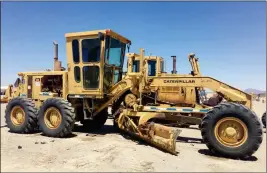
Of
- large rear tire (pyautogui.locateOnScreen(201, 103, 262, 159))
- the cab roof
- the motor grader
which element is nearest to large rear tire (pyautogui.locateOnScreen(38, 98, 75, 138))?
the motor grader

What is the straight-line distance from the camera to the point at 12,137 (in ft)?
28.6

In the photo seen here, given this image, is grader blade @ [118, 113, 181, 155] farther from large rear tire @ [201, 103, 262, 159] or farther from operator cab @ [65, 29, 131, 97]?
operator cab @ [65, 29, 131, 97]

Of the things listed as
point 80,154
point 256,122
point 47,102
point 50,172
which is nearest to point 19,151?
point 80,154

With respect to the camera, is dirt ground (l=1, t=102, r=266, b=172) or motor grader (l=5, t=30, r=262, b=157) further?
motor grader (l=5, t=30, r=262, b=157)

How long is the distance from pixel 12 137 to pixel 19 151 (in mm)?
2263

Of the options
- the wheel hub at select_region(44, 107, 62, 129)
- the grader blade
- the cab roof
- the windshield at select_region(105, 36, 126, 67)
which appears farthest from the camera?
the windshield at select_region(105, 36, 126, 67)

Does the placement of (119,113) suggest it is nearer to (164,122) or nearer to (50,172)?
(164,122)

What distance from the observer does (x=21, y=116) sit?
9.74m

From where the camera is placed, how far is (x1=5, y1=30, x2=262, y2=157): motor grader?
7.37m

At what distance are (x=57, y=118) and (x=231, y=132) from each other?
524 centimetres

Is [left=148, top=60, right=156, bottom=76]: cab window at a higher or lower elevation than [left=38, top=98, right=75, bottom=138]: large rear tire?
higher

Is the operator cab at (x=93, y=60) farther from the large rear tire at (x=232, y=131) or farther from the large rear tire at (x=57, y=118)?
the large rear tire at (x=232, y=131)

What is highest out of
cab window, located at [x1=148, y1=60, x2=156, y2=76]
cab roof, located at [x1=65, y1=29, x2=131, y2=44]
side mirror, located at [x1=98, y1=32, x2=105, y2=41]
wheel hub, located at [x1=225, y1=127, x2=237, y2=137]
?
cab roof, located at [x1=65, y1=29, x2=131, y2=44]

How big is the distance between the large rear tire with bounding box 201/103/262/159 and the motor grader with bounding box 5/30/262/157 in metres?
0.02
